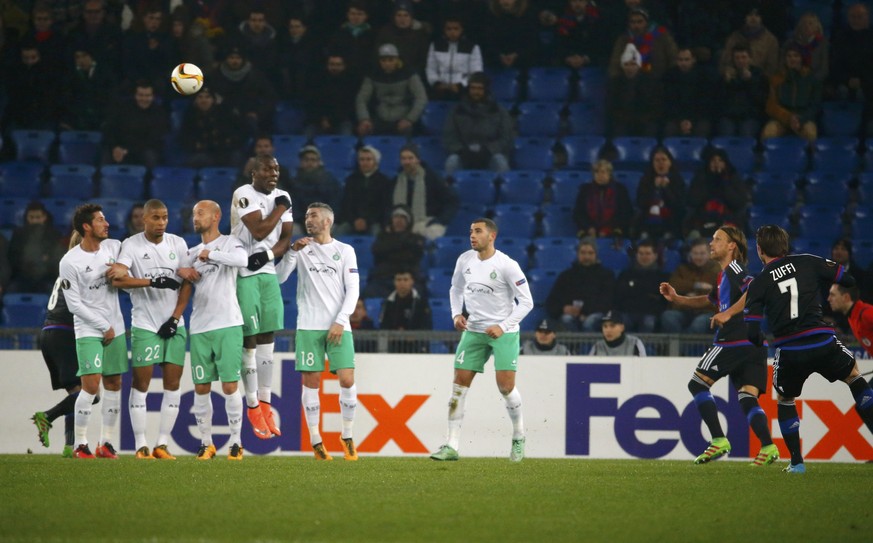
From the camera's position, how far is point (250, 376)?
12.3 meters

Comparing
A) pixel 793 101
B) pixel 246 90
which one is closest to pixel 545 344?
pixel 793 101

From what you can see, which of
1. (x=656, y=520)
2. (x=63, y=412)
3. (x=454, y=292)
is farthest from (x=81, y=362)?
(x=656, y=520)

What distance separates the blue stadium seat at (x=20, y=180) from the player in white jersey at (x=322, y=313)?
853 cm

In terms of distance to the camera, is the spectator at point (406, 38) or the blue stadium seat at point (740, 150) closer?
the blue stadium seat at point (740, 150)

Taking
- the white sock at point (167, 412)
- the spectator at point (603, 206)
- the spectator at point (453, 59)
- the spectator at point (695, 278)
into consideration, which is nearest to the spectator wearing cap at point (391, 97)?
the spectator at point (453, 59)

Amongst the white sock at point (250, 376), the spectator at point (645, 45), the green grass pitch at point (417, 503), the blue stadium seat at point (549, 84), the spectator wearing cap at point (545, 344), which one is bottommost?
the green grass pitch at point (417, 503)

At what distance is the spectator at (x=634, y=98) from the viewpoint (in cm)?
1930

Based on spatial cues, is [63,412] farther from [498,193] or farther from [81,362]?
[498,193]

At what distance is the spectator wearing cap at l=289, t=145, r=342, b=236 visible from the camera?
18094 millimetres

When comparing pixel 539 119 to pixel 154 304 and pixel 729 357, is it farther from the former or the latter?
pixel 154 304

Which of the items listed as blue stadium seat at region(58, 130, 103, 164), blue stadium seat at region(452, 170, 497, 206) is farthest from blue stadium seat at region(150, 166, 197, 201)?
blue stadium seat at region(452, 170, 497, 206)

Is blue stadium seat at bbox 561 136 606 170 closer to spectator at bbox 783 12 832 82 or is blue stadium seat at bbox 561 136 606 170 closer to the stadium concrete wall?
spectator at bbox 783 12 832 82

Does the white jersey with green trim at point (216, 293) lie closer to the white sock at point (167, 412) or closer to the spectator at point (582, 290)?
the white sock at point (167, 412)

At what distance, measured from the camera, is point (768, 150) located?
19.5 meters
